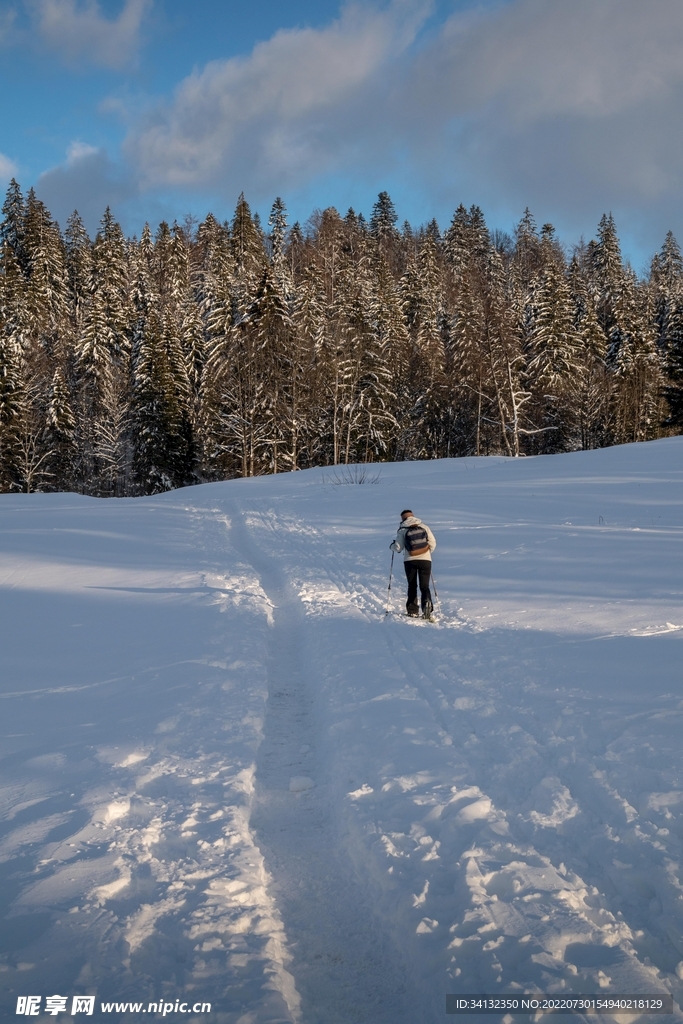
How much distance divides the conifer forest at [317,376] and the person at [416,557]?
2893cm

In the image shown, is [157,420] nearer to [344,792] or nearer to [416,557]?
[416,557]

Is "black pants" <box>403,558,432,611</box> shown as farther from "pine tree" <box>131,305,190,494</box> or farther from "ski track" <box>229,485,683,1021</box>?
"pine tree" <box>131,305,190,494</box>

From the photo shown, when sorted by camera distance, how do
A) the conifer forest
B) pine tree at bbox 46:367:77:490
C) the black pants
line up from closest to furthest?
1. the black pants
2. the conifer forest
3. pine tree at bbox 46:367:77:490

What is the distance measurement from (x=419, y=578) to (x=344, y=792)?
5309mm

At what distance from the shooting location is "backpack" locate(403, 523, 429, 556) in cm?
1016

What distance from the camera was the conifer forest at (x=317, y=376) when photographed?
1571 inches

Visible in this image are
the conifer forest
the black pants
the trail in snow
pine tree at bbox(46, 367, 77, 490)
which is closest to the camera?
the trail in snow

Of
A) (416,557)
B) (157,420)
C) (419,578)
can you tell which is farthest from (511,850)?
(157,420)

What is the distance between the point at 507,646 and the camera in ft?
27.4

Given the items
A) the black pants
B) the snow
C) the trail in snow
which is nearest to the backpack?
the black pants

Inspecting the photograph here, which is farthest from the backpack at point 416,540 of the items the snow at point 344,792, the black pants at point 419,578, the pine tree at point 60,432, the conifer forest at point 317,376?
→ the pine tree at point 60,432

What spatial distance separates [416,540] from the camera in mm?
10188

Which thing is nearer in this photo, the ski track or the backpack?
the ski track

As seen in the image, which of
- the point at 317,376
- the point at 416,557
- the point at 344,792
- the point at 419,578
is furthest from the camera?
the point at 317,376
